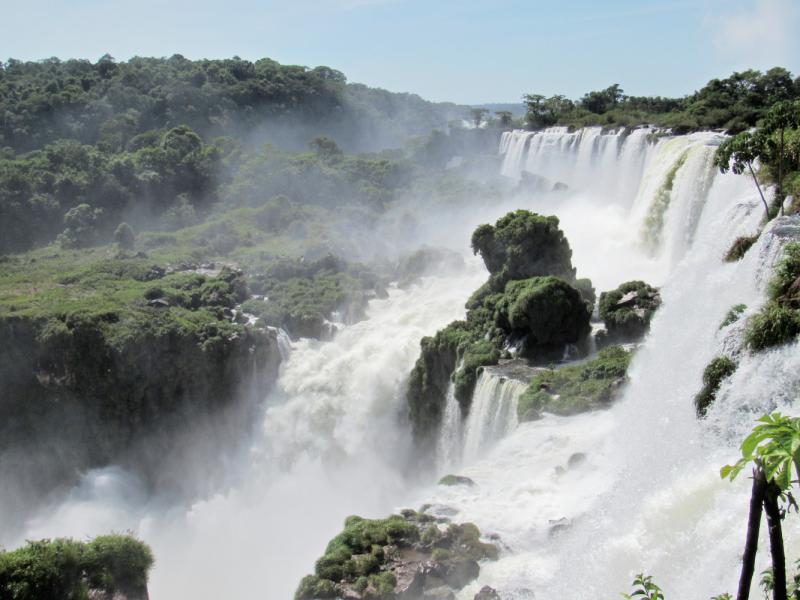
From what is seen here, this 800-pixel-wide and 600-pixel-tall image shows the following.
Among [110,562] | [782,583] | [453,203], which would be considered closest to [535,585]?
[782,583]

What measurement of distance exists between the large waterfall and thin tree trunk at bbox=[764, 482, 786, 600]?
12.2 ft

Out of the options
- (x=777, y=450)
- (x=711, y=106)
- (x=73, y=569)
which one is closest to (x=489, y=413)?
(x=73, y=569)

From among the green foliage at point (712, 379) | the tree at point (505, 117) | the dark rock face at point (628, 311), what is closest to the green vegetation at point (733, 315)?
the green foliage at point (712, 379)

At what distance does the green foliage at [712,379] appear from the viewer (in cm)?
1156

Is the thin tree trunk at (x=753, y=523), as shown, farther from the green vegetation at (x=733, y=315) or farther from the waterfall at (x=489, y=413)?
the waterfall at (x=489, y=413)

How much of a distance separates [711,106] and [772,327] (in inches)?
1358

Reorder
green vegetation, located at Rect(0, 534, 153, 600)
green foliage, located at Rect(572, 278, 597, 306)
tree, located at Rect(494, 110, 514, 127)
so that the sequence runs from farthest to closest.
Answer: tree, located at Rect(494, 110, 514, 127)
green foliage, located at Rect(572, 278, 597, 306)
green vegetation, located at Rect(0, 534, 153, 600)

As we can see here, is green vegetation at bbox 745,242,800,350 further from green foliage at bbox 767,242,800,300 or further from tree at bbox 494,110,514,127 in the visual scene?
tree at bbox 494,110,514,127

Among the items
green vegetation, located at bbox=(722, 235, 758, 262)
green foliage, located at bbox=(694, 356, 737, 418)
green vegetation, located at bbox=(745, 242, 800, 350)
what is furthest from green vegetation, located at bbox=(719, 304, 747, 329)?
green vegetation, located at bbox=(722, 235, 758, 262)

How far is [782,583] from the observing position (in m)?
4.41

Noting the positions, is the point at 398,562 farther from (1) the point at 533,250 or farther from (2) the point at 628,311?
(1) the point at 533,250

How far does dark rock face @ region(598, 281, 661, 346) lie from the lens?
891 inches

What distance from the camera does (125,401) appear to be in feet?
89.0

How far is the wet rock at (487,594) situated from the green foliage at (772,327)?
7164 mm
